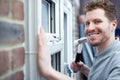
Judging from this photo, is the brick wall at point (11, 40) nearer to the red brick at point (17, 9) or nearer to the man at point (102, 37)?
the red brick at point (17, 9)

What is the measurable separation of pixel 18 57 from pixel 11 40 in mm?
114

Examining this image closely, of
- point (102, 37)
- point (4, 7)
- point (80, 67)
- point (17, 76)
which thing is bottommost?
point (80, 67)

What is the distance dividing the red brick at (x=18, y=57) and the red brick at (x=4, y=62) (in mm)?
69

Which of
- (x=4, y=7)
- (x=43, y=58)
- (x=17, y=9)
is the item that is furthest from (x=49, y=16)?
(x=4, y=7)

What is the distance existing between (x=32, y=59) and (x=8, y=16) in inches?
14.9

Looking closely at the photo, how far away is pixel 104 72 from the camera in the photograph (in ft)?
4.50

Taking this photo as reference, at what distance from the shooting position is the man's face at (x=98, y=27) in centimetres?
148

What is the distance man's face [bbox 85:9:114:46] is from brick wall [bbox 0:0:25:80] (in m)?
0.66

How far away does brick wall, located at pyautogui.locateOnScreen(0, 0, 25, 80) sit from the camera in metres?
0.74

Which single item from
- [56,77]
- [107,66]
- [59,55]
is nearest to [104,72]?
[107,66]

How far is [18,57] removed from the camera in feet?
2.96

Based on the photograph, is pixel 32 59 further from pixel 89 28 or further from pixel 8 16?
pixel 89 28

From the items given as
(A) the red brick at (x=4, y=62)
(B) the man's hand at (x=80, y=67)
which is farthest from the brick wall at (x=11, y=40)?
(B) the man's hand at (x=80, y=67)

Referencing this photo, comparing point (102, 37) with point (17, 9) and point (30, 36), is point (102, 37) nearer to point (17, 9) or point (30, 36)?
point (30, 36)
